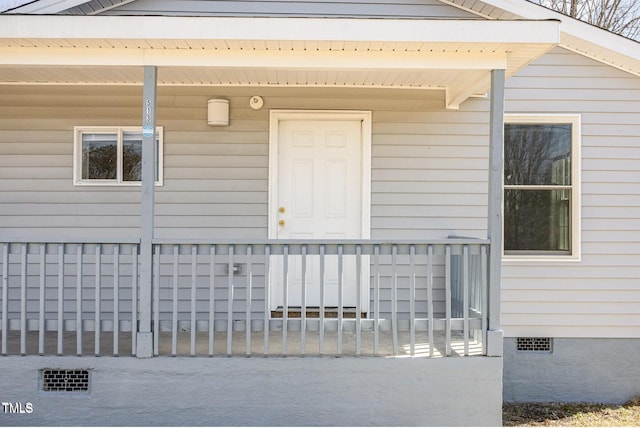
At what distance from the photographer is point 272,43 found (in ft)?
13.2

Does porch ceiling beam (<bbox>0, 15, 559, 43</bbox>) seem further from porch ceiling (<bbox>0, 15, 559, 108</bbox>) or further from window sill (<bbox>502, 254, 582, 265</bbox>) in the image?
window sill (<bbox>502, 254, 582, 265</bbox>)

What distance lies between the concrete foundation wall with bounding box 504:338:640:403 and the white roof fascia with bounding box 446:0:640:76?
263 cm

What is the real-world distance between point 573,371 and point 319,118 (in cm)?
336

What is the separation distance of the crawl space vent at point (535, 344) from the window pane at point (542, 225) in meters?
0.85

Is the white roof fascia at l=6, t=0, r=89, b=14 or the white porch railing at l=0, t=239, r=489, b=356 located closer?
the white porch railing at l=0, t=239, r=489, b=356

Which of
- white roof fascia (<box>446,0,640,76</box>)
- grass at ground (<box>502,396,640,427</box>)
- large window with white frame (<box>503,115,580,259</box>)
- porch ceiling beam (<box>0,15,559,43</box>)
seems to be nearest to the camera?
porch ceiling beam (<box>0,15,559,43</box>)

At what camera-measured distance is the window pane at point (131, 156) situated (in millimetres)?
5520

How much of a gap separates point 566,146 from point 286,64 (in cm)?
298

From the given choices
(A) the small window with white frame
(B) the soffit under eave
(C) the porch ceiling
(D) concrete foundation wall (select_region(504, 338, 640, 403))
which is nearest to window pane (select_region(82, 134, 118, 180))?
(A) the small window with white frame

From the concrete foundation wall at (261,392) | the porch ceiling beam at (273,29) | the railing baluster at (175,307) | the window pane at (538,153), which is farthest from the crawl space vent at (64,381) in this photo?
the window pane at (538,153)

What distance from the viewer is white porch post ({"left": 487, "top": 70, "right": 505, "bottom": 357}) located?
4125 mm

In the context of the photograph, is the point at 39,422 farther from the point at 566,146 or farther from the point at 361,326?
the point at 566,146

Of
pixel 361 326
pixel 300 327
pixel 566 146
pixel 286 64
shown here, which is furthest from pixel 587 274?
pixel 286 64

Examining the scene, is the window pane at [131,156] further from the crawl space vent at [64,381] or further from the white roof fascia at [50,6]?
the crawl space vent at [64,381]
